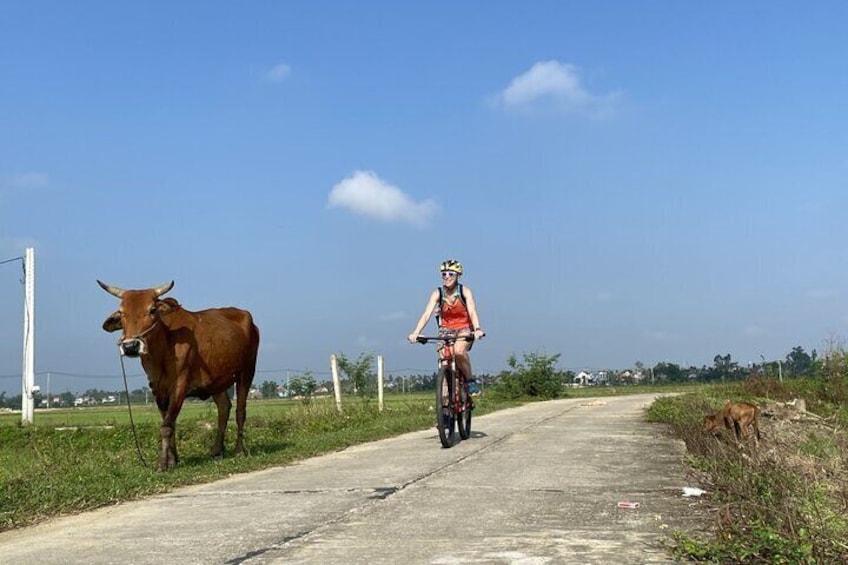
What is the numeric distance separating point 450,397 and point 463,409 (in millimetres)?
544

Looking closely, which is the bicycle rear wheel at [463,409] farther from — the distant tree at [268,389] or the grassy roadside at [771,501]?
the distant tree at [268,389]

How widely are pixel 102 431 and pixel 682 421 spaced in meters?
17.1

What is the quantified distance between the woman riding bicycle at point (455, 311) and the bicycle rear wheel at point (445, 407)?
0.31 metres

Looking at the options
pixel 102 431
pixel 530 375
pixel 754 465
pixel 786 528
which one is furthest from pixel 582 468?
pixel 530 375

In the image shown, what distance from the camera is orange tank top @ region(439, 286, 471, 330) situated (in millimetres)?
9148

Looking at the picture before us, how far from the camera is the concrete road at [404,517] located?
394cm

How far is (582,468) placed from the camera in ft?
22.3

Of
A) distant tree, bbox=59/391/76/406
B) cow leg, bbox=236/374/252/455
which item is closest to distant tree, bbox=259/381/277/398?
distant tree, bbox=59/391/76/406

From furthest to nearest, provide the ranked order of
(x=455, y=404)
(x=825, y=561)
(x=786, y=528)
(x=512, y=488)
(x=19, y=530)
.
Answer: (x=455, y=404), (x=512, y=488), (x=19, y=530), (x=786, y=528), (x=825, y=561)

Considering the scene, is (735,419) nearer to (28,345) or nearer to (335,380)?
(335,380)

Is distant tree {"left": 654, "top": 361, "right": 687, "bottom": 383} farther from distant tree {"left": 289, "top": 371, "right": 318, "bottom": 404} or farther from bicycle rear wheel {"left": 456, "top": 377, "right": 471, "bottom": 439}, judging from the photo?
bicycle rear wheel {"left": 456, "top": 377, "right": 471, "bottom": 439}

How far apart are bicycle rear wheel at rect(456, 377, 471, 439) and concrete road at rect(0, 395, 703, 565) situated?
137cm

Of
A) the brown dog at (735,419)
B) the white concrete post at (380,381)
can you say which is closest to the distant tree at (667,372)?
the white concrete post at (380,381)

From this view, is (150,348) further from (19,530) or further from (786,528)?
(786,528)
